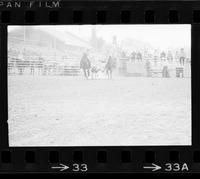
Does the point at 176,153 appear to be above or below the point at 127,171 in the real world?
above

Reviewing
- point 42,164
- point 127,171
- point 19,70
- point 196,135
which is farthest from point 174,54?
point 42,164

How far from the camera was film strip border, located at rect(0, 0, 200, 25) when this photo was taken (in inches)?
70.1

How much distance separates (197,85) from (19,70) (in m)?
1.09

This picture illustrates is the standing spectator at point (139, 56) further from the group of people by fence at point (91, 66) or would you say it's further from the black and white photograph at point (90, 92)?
the group of people by fence at point (91, 66)

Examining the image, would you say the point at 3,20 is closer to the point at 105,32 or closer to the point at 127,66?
the point at 105,32

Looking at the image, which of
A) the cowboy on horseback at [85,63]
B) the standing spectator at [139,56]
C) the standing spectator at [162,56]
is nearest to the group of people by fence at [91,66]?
the cowboy on horseback at [85,63]

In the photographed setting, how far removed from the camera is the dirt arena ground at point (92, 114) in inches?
69.6

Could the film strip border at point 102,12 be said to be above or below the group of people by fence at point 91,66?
above

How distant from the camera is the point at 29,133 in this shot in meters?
1.77

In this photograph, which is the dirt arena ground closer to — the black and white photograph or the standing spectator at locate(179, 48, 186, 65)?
the black and white photograph

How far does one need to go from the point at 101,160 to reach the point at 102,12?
92 centimetres

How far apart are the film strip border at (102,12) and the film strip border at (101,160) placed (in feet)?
2.58

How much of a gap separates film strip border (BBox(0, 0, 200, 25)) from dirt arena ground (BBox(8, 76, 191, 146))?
14.4 inches
